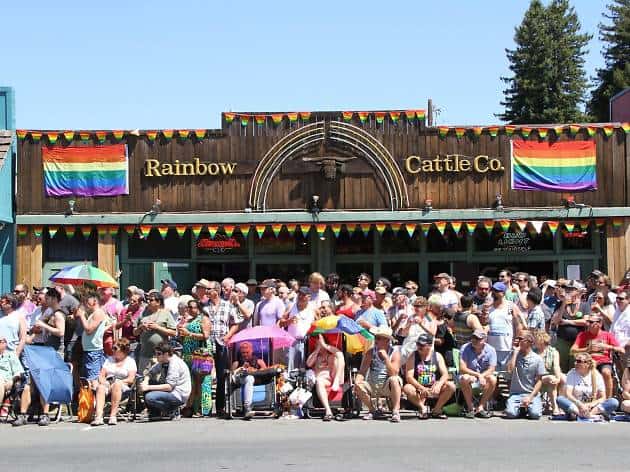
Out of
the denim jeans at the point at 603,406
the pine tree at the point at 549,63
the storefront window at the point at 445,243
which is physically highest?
the pine tree at the point at 549,63

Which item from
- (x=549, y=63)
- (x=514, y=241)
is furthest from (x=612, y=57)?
(x=514, y=241)

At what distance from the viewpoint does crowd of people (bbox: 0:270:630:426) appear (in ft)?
41.5

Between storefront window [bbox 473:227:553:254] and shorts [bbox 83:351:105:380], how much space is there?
10366 millimetres

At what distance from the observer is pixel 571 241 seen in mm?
21000

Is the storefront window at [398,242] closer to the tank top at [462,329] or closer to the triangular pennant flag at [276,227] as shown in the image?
the triangular pennant flag at [276,227]

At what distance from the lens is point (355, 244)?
2125 centimetres

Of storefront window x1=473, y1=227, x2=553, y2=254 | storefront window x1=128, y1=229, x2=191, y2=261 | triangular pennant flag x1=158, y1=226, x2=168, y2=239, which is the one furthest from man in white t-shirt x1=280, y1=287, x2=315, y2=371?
storefront window x1=473, y1=227, x2=553, y2=254

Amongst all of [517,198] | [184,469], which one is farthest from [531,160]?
[184,469]

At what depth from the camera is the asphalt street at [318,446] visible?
926 centimetres

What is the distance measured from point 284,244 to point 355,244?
1614mm

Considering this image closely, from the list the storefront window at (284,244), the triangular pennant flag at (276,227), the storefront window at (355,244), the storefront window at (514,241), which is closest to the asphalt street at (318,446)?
the triangular pennant flag at (276,227)

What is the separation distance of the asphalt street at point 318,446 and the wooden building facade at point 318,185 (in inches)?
320

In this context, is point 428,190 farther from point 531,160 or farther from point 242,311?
point 242,311

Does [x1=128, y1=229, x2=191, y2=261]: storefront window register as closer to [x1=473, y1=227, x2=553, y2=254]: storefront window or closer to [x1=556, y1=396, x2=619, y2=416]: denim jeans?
[x1=473, y1=227, x2=553, y2=254]: storefront window
